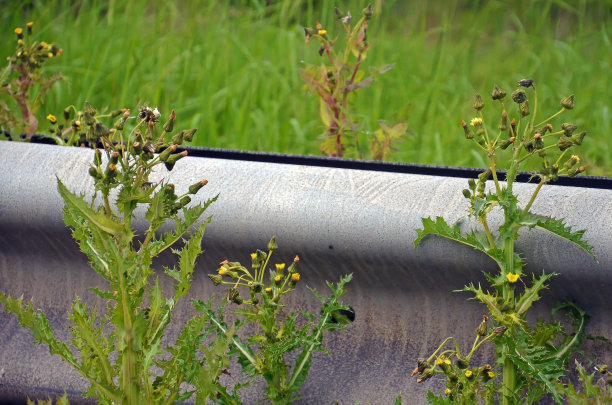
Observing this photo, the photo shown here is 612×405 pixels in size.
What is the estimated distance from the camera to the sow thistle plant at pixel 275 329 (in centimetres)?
167

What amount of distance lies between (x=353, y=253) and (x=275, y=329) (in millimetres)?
265

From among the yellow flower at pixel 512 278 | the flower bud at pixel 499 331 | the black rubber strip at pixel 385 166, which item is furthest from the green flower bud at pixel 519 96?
the flower bud at pixel 499 331

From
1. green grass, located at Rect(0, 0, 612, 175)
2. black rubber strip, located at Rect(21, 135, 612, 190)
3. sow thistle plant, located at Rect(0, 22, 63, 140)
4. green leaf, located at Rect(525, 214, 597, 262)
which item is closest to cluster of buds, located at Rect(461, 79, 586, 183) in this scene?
green leaf, located at Rect(525, 214, 597, 262)

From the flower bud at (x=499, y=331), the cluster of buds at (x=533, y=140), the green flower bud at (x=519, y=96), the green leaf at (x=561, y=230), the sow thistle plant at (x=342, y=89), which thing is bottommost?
the flower bud at (x=499, y=331)

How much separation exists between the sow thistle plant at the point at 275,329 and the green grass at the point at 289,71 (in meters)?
1.55

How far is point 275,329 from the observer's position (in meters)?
1.70

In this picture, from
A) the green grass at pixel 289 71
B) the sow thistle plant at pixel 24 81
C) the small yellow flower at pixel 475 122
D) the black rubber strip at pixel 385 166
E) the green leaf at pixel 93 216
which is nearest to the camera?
the green leaf at pixel 93 216

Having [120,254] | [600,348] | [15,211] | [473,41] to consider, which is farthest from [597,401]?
[473,41]

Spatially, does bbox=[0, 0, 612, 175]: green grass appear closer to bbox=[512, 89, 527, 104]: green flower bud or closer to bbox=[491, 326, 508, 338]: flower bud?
bbox=[512, 89, 527, 104]: green flower bud

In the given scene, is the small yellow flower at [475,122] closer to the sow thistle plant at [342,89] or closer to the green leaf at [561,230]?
the green leaf at [561,230]

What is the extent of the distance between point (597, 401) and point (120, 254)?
1.04 metres

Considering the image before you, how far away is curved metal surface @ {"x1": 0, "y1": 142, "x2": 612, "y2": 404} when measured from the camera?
164cm

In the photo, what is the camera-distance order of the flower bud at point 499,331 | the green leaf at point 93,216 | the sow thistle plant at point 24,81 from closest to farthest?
the green leaf at point 93,216 → the flower bud at point 499,331 → the sow thistle plant at point 24,81

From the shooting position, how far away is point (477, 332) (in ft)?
5.24
